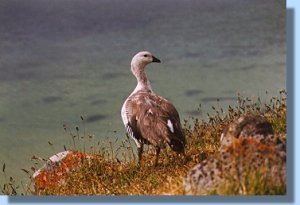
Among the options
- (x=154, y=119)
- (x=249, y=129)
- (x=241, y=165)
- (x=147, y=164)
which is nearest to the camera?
(x=241, y=165)

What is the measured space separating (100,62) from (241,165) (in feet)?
3.45

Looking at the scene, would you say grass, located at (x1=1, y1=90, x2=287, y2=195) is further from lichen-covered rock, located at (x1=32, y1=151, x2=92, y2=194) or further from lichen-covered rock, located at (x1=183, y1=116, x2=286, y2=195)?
lichen-covered rock, located at (x1=183, y1=116, x2=286, y2=195)

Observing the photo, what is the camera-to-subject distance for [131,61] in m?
4.93

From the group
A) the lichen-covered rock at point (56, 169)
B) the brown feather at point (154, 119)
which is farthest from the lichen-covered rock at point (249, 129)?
the lichen-covered rock at point (56, 169)

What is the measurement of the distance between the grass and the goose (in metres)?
0.06

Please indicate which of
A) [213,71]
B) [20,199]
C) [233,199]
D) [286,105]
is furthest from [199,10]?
[20,199]

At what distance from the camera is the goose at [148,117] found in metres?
4.77

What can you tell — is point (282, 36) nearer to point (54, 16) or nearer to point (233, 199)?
point (233, 199)

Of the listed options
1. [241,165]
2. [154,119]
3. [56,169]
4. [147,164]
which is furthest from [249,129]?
[56,169]

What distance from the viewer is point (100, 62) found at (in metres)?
4.93

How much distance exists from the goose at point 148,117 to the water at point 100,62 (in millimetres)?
43

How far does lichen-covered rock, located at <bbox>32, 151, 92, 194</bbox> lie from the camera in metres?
4.98

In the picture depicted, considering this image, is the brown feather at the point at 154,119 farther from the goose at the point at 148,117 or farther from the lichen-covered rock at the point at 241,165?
the lichen-covered rock at the point at 241,165

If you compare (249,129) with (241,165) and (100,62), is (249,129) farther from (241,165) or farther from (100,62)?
(100,62)
